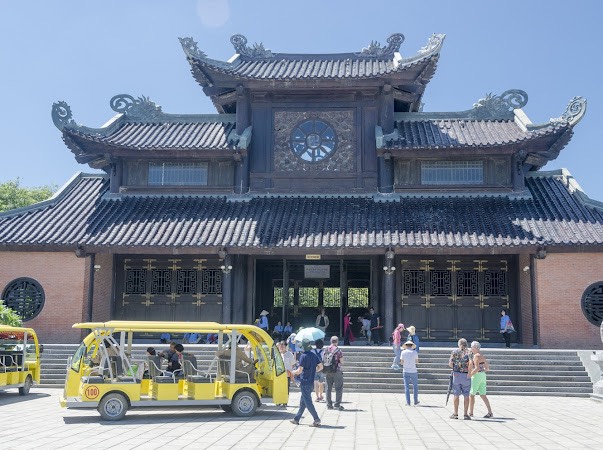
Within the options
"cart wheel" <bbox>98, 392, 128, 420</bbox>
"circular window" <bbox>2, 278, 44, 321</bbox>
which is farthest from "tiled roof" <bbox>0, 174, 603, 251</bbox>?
"cart wheel" <bbox>98, 392, 128, 420</bbox>

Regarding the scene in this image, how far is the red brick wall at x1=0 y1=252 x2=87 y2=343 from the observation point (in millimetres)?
19547

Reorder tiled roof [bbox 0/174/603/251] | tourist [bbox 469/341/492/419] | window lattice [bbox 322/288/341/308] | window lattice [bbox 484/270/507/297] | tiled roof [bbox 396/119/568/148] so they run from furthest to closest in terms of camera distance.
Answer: window lattice [bbox 322/288/341/308] → window lattice [bbox 484/270/507/297] → tiled roof [bbox 396/119/568/148] → tiled roof [bbox 0/174/603/251] → tourist [bbox 469/341/492/419]

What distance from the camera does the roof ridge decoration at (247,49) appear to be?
24.7 meters

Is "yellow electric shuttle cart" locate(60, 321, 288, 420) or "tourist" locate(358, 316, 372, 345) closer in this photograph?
"yellow electric shuttle cart" locate(60, 321, 288, 420)

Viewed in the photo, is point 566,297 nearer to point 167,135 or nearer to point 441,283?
point 441,283

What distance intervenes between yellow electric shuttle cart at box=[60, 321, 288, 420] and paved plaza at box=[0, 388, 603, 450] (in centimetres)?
28

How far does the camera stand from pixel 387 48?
24.2 m

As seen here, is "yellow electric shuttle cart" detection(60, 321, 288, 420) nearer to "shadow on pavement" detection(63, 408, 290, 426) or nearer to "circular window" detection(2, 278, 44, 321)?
"shadow on pavement" detection(63, 408, 290, 426)

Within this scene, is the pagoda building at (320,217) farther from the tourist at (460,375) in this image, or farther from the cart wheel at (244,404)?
the cart wheel at (244,404)

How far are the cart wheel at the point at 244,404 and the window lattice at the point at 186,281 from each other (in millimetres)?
9802

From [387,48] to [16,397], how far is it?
17.0m

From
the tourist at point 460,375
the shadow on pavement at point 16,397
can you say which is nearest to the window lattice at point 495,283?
the tourist at point 460,375

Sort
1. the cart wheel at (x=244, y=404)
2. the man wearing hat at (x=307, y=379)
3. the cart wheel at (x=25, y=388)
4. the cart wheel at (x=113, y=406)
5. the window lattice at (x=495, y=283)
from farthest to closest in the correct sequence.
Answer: the window lattice at (x=495, y=283), the cart wheel at (x=25, y=388), the cart wheel at (x=244, y=404), the cart wheel at (x=113, y=406), the man wearing hat at (x=307, y=379)

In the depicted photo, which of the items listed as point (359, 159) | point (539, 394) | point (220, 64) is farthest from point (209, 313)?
point (539, 394)
